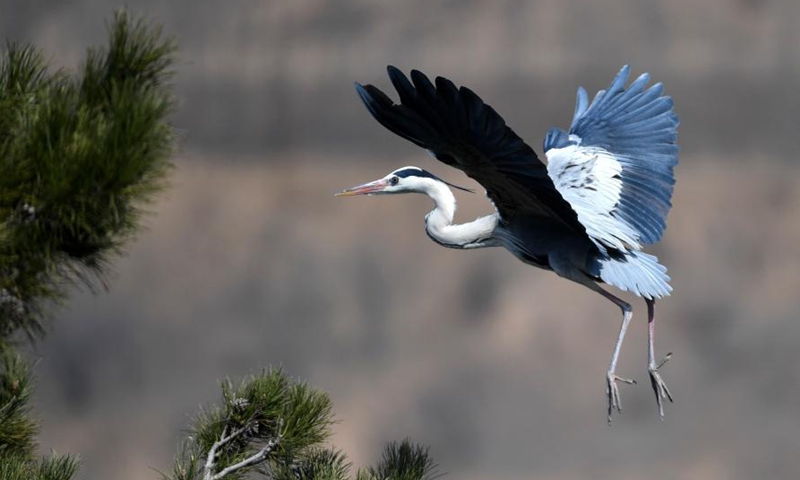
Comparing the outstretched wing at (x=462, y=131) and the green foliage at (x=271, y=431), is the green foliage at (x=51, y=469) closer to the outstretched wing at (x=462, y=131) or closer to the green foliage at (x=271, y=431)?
the green foliage at (x=271, y=431)

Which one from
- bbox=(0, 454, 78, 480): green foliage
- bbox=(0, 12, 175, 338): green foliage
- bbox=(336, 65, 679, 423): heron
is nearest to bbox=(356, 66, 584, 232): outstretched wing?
bbox=(336, 65, 679, 423): heron

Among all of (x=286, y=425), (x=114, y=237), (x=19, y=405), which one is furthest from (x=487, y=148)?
(x=19, y=405)

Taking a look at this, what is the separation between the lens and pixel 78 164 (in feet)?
5.93

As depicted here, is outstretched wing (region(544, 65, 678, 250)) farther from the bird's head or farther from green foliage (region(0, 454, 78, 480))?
green foliage (region(0, 454, 78, 480))

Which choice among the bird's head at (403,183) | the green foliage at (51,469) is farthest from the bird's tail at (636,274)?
the green foliage at (51,469)

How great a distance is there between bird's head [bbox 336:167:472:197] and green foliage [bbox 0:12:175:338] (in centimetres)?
110

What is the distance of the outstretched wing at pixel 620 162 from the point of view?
116 inches

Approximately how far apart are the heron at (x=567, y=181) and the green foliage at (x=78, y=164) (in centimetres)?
60

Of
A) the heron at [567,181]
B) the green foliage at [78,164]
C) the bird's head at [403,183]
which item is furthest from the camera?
the bird's head at [403,183]

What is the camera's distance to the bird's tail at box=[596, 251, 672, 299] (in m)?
2.80

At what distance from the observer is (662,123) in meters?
3.20

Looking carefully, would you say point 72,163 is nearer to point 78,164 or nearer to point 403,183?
point 78,164

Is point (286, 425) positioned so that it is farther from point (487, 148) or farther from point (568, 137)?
point (568, 137)

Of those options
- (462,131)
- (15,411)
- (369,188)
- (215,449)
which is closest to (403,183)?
(369,188)
